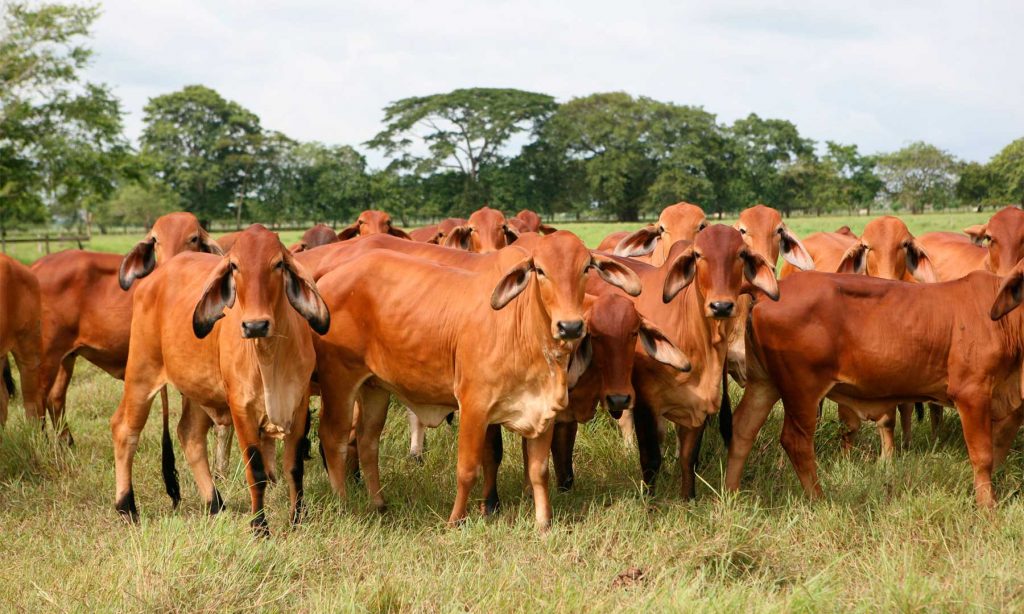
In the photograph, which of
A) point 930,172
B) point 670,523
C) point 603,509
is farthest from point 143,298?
point 930,172

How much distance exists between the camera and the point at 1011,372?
16.3 ft

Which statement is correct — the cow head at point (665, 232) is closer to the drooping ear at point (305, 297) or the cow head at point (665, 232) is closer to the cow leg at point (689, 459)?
the cow leg at point (689, 459)

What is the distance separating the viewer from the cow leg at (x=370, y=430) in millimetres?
5289

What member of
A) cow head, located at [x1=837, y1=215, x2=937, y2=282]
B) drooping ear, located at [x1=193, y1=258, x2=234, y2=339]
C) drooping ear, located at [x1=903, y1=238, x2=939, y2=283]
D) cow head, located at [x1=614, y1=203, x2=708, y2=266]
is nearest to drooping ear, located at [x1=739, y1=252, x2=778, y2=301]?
cow head, located at [x1=614, y1=203, x2=708, y2=266]

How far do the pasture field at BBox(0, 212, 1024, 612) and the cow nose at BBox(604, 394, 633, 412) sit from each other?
20.8 inches

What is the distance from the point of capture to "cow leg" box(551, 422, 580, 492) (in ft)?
17.3

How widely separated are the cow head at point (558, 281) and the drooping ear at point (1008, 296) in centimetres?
198

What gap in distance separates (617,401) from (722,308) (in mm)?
732

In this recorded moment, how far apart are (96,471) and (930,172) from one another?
78422mm

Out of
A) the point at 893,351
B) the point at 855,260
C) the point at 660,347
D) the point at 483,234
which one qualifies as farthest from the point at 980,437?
the point at 483,234

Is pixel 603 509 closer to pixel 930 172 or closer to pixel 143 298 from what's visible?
pixel 143 298

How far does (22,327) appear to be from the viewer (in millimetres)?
6383

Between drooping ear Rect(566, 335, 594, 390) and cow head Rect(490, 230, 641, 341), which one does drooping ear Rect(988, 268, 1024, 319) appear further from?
drooping ear Rect(566, 335, 594, 390)

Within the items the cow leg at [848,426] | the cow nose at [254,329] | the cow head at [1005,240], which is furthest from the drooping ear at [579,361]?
the cow head at [1005,240]
